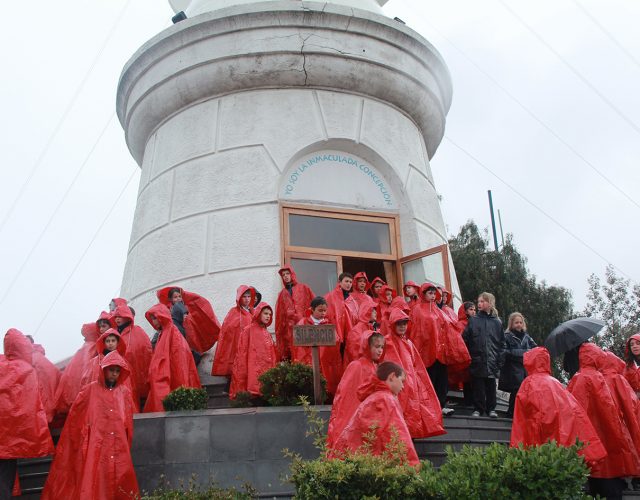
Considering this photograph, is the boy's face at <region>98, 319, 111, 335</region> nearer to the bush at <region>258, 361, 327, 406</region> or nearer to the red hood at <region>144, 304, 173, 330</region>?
the red hood at <region>144, 304, 173, 330</region>

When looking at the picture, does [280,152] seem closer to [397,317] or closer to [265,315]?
[265,315]

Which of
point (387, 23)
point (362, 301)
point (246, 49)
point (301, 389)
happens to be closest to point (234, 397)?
point (301, 389)

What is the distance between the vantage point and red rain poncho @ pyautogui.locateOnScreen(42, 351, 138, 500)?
6.45m

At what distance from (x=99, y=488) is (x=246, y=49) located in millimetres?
8073

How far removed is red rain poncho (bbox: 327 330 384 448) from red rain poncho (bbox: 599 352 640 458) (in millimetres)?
2366

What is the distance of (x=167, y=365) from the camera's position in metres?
8.89

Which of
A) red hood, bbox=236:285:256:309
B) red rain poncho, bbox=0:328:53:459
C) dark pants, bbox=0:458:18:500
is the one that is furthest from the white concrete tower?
dark pants, bbox=0:458:18:500

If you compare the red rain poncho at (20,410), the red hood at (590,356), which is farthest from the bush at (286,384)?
the red hood at (590,356)

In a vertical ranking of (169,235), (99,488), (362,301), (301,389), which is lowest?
(99,488)

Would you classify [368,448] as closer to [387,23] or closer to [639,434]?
[639,434]

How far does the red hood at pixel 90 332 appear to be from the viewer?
350 inches

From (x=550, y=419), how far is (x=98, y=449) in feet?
13.0

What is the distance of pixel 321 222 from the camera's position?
12.1 m

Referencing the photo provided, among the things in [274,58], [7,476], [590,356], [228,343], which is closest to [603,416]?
[590,356]
